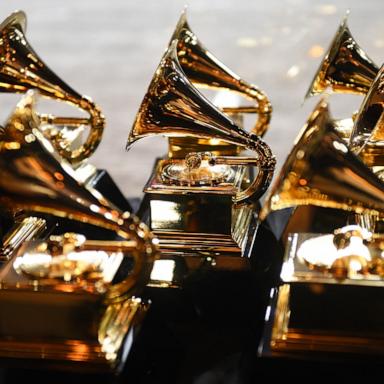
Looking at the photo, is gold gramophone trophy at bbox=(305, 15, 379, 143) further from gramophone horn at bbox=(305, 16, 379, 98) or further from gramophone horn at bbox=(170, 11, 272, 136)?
gramophone horn at bbox=(170, 11, 272, 136)

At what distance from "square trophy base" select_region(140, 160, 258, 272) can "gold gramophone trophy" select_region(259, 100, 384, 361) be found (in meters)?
0.23

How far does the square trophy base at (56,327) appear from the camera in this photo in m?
1.09

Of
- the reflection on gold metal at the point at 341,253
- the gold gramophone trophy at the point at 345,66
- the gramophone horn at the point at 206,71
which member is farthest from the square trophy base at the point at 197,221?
the gold gramophone trophy at the point at 345,66

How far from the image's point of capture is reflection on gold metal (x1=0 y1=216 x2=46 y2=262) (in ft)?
4.57

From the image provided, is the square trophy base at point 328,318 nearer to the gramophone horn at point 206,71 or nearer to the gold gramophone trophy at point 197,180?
the gold gramophone trophy at point 197,180

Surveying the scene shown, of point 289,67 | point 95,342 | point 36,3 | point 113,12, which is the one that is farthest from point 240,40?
point 95,342

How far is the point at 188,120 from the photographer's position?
1.45m

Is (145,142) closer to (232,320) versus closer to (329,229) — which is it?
(329,229)

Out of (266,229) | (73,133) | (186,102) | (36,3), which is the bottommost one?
A: (36,3)

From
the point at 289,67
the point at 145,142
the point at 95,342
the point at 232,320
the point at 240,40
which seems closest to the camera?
the point at 95,342

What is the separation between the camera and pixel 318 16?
4520 millimetres

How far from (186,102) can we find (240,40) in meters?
2.83

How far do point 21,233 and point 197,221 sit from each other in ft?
1.23

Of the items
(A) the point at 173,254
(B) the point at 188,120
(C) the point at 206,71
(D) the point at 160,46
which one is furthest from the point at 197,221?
(D) the point at 160,46
